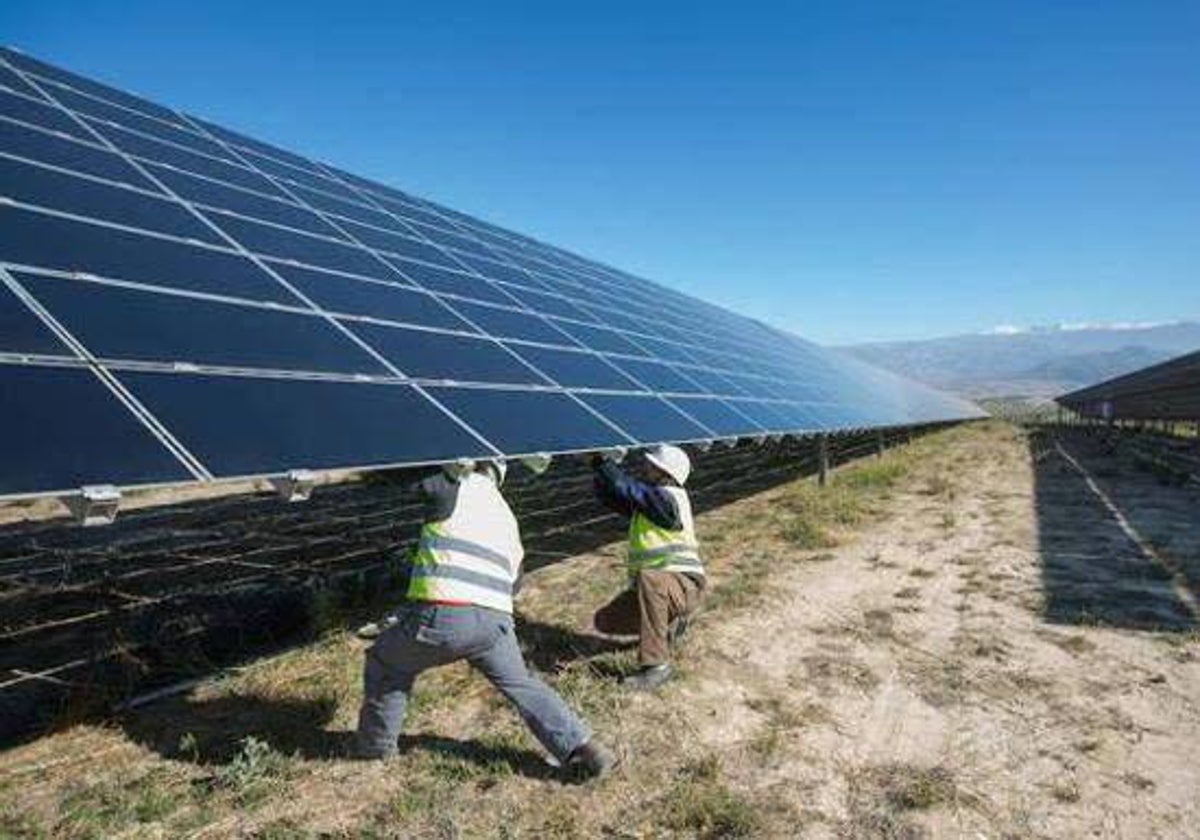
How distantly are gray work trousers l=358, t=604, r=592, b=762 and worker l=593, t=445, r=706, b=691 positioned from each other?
167 centimetres

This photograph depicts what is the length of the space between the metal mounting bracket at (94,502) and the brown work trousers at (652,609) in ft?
13.3

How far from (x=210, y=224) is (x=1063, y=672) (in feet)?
27.7

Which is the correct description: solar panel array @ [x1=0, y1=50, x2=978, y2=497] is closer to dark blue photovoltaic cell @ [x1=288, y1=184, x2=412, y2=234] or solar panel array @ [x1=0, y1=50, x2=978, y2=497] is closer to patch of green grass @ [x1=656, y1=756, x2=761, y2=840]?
dark blue photovoltaic cell @ [x1=288, y1=184, x2=412, y2=234]

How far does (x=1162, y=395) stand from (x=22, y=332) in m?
38.7

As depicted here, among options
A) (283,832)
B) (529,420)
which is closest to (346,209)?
(529,420)

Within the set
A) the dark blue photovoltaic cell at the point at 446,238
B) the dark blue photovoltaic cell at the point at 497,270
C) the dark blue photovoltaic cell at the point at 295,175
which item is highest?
the dark blue photovoltaic cell at the point at 295,175

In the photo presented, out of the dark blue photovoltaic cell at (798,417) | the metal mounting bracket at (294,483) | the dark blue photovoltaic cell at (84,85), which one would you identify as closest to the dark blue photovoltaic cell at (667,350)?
the dark blue photovoltaic cell at (798,417)

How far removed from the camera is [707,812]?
16.1ft

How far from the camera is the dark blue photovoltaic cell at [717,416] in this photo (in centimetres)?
1059

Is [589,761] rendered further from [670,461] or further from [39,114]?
[39,114]

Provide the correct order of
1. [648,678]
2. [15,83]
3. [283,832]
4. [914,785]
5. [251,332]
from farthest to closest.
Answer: [15,83] < [648,678] < [251,332] < [914,785] < [283,832]

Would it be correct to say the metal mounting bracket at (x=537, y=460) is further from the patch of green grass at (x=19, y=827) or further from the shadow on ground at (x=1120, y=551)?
the shadow on ground at (x=1120, y=551)

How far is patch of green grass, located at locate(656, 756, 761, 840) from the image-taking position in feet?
15.6

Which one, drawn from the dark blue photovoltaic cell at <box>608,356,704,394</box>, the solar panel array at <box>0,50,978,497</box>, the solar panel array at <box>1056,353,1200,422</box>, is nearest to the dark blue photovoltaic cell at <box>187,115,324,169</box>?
the solar panel array at <box>0,50,978,497</box>
